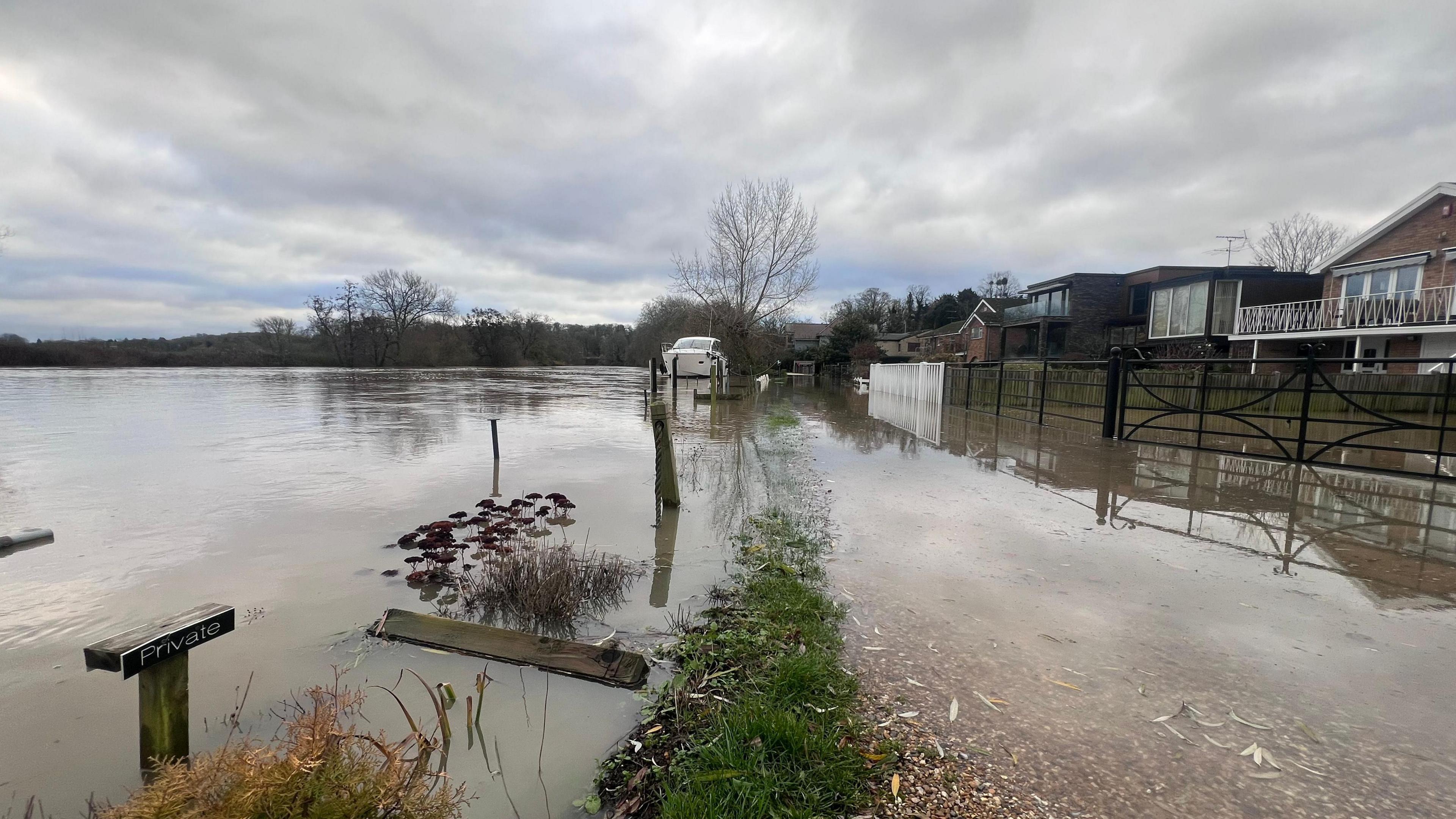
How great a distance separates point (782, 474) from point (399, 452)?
21.3ft

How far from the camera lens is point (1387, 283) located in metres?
21.1

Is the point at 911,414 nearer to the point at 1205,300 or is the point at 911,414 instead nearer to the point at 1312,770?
the point at 1312,770

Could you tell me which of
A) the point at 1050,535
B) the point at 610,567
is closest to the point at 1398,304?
the point at 1050,535

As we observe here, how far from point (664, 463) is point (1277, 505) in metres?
6.58

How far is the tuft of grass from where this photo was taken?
4.81ft

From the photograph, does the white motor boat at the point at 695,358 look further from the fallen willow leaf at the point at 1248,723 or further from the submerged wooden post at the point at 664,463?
the fallen willow leaf at the point at 1248,723

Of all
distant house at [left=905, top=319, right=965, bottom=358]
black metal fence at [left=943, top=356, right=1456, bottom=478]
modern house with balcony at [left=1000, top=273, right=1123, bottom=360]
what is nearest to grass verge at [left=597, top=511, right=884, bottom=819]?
black metal fence at [left=943, top=356, right=1456, bottom=478]

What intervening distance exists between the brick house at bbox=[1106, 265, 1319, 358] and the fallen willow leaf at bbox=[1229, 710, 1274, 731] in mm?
25801

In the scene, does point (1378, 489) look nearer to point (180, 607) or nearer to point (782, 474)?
point (782, 474)

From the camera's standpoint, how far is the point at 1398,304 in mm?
19922

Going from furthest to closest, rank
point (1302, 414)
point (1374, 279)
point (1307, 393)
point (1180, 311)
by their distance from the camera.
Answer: point (1180, 311) → point (1374, 279) → point (1302, 414) → point (1307, 393)

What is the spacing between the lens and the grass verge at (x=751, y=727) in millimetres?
2080

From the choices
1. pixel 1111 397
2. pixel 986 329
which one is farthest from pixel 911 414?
pixel 986 329

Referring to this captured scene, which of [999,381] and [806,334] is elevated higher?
[806,334]
